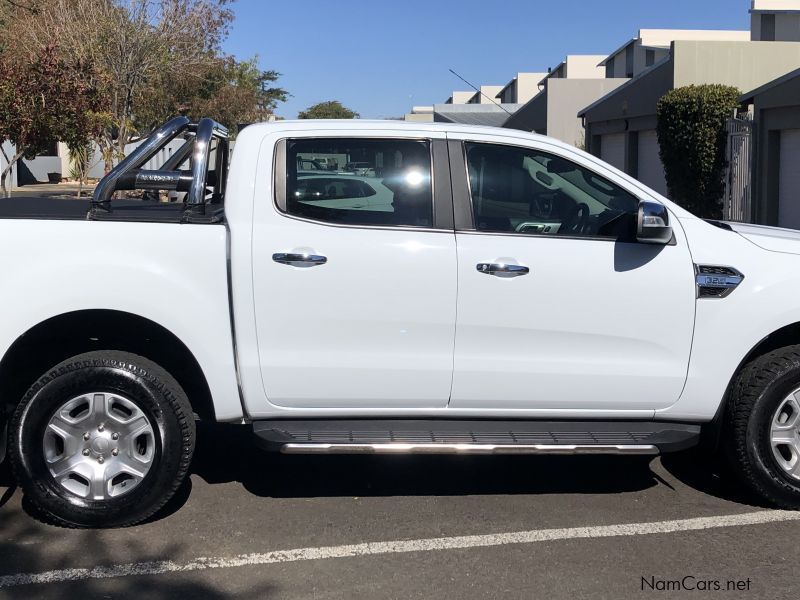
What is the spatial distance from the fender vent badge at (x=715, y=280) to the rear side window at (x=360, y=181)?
138 centimetres

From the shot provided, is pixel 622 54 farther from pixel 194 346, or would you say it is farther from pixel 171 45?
pixel 194 346

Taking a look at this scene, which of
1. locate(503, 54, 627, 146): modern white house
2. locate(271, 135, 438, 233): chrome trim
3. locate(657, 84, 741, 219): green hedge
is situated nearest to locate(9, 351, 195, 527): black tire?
locate(271, 135, 438, 233): chrome trim

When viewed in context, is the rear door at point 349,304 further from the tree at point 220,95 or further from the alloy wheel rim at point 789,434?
the tree at point 220,95

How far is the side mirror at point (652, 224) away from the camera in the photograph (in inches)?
188

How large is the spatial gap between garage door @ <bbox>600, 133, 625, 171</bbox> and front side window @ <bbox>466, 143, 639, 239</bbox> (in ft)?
68.0

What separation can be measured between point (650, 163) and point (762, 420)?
19483 millimetres

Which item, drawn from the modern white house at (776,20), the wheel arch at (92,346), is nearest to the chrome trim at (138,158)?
the wheel arch at (92,346)

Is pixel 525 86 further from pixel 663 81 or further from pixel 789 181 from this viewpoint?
pixel 789 181

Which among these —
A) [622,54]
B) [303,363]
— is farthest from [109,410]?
[622,54]

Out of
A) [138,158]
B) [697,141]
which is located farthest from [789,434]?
[697,141]

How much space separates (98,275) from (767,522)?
11.5 ft

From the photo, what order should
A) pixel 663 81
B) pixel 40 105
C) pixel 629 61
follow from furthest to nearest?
pixel 629 61, pixel 663 81, pixel 40 105

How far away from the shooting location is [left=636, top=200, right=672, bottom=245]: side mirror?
15.7 ft

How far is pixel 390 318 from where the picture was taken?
480 centimetres
